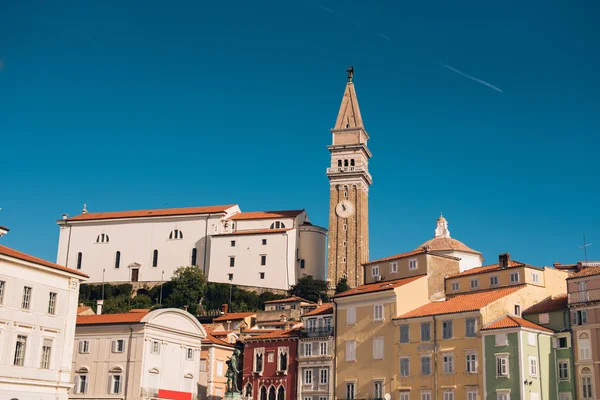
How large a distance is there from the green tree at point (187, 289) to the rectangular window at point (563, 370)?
201 ft

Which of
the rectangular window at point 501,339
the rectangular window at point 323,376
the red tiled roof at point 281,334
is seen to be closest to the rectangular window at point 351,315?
the rectangular window at point 323,376

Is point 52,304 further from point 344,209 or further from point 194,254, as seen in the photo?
point 344,209

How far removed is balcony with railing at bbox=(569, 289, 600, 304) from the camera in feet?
166

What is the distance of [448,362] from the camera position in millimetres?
54000

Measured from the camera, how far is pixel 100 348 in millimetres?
58969

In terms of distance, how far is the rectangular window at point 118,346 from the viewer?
5853 centimetres

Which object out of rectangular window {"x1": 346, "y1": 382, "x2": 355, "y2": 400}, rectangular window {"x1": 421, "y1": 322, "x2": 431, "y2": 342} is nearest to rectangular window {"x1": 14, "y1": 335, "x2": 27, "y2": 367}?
rectangular window {"x1": 346, "y1": 382, "x2": 355, "y2": 400}

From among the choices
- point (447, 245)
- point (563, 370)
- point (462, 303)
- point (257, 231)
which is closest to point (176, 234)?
point (257, 231)

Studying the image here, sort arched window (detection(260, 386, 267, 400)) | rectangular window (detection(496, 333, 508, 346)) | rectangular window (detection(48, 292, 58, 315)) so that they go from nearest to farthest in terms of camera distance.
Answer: rectangular window (detection(48, 292, 58, 315)) < rectangular window (detection(496, 333, 508, 346)) < arched window (detection(260, 386, 267, 400))

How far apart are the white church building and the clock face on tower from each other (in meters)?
3.58

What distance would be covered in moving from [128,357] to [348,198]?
64693 mm

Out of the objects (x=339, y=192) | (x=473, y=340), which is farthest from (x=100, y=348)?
(x=339, y=192)

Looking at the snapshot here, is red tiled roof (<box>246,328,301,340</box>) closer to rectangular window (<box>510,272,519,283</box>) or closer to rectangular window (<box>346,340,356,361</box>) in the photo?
rectangular window (<box>346,340,356,361</box>)

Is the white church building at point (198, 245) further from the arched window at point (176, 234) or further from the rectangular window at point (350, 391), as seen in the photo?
the rectangular window at point (350, 391)
